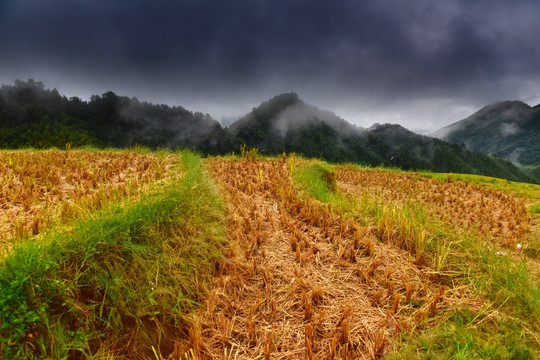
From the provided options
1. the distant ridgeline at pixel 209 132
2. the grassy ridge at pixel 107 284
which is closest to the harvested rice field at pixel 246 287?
the grassy ridge at pixel 107 284

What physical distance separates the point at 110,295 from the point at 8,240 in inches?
45.3

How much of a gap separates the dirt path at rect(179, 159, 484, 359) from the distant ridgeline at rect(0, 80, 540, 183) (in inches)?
931

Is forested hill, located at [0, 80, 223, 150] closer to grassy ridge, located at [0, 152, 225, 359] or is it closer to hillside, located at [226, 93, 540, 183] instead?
hillside, located at [226, 93, 540, 183]

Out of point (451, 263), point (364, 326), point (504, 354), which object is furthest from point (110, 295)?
point (451, 263)

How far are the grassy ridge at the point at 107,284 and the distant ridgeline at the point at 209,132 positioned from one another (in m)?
25.1

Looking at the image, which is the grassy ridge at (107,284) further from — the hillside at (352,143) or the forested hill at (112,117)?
the hillside at (352,143)

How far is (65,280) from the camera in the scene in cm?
199

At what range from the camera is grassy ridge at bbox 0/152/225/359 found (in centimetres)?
178

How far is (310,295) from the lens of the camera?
2664 mm

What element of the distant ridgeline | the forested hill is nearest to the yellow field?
the distant ridgeline

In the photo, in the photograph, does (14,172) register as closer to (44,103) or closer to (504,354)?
(504,354)

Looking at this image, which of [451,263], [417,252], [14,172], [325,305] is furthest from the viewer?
[14,172]

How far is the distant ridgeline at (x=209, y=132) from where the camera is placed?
5775 centimetres

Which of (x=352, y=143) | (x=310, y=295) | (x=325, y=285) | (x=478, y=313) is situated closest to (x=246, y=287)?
(x=310, y=295)
